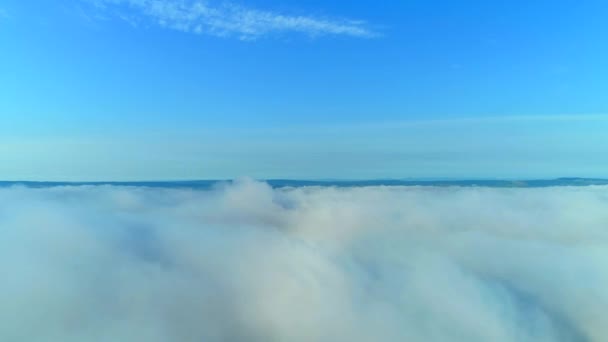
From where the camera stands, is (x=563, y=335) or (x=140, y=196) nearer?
(x=563, y=335)

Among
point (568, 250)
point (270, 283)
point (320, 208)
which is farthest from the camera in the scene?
point (320, 208)

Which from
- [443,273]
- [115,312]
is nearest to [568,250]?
[443,273]

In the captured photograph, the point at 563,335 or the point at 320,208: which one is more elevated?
the point at 320,208

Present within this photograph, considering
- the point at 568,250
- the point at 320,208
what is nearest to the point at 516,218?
the point at 568,250

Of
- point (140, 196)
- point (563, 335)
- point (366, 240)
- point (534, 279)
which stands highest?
point (140, 196)

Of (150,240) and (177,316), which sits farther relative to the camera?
(150,240)

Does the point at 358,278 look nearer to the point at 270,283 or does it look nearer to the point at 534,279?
the point at 270,283

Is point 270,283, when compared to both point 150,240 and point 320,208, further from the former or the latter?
point 320,208

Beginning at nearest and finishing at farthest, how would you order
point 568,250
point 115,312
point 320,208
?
point 115,312, point 568,250, point 320,208

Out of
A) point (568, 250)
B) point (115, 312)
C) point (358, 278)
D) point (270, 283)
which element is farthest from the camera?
point (568, 250)
